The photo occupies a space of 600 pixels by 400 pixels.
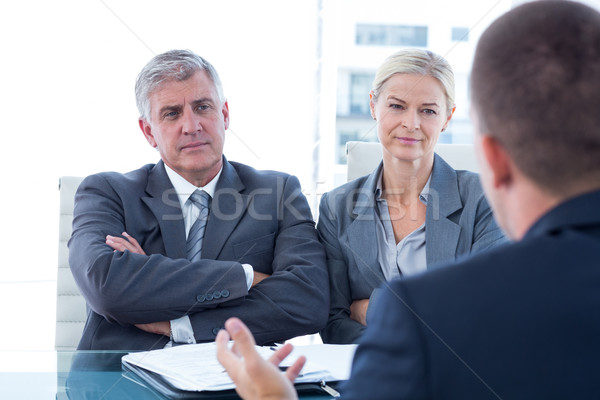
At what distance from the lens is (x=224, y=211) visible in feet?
6.50

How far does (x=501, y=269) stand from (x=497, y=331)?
5 cm

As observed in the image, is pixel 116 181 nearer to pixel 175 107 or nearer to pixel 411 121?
pixel 175 107

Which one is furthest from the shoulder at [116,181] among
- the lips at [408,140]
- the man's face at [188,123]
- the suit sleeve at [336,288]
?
the lips at [408,140]

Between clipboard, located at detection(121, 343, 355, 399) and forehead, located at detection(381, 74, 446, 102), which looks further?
forehead, located at detection(381, 74, 446, 102)

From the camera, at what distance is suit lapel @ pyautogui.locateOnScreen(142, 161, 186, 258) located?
187 cm

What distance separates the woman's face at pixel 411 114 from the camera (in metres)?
1.94

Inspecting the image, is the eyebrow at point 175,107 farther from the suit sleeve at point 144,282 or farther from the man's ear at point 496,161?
the man's ear at point 496,161

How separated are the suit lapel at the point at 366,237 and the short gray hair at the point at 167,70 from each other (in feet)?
2.04

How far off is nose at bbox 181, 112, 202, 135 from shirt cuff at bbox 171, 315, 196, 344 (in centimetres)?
61

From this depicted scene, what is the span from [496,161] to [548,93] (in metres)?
0.09

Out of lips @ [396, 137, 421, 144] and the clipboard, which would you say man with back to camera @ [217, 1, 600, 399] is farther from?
lips @ [396, 137, 421, 144]

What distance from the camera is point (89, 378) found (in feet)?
3.95

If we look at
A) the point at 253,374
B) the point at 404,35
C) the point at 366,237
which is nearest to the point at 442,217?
the point at 366,237

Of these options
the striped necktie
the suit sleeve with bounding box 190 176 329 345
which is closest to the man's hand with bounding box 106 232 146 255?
the striped necktie
